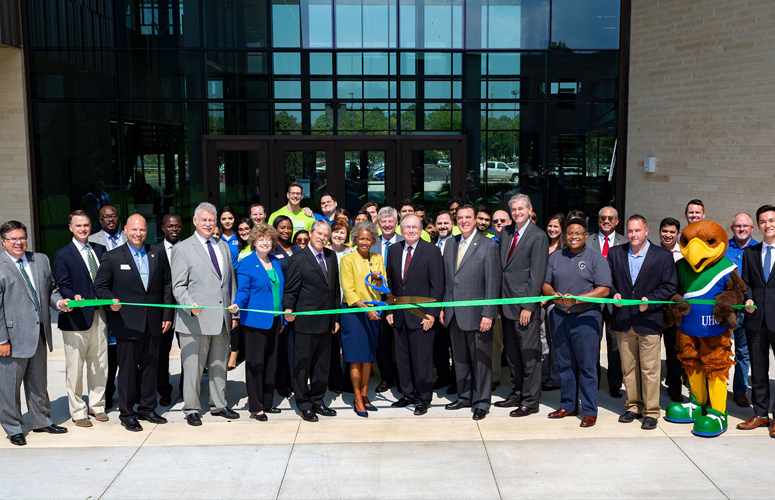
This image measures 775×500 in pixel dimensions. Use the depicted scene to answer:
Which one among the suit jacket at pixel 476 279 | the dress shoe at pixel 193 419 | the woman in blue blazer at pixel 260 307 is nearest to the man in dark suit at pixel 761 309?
the suit jacket at pixel 476 279

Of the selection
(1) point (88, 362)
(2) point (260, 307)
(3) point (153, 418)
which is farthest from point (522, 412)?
(1) point (88, 362)

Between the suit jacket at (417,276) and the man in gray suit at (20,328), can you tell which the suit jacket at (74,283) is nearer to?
the man in gray suit at (20,328)

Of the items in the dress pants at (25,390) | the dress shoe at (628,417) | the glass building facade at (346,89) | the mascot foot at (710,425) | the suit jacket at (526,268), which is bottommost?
the dress shoe at (628,417)

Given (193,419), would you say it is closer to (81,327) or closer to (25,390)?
(81,327)

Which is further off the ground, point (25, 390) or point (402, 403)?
point (25, 390)

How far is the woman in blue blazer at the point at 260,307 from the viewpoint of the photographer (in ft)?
22.9

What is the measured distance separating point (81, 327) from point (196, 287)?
1.14 metres

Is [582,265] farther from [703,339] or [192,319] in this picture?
[192,319]

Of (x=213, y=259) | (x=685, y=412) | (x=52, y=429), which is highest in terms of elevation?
(x=213, y=259)

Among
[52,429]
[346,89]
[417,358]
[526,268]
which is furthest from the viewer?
[346,89]

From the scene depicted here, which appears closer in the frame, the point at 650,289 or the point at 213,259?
the point at 650,289

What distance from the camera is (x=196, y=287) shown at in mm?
6941

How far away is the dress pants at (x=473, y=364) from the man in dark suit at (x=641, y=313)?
1296mm

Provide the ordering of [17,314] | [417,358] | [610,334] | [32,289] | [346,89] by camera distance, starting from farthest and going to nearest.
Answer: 1. [346,89]
2. [610,334]
3. [417,358]
4. [32,289]
5. [17,314]
